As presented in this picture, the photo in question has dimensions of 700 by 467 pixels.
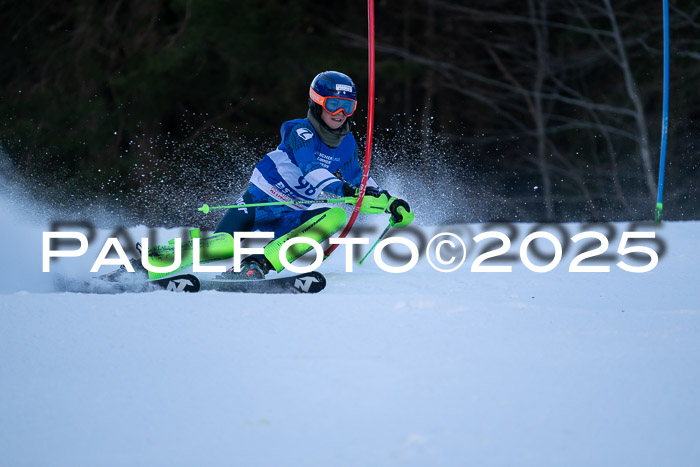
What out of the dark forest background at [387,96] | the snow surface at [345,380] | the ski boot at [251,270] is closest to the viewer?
the snow surface at [345,380]

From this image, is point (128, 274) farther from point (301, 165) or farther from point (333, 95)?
point (333, 95)

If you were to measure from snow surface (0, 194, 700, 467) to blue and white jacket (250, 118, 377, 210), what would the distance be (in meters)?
0.98

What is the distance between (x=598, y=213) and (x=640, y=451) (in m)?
12.8

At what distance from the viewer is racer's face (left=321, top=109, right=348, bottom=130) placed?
4863mm

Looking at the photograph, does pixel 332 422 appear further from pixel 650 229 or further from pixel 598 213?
pixel 598 213

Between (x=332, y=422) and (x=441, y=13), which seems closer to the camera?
(x=332, y=422)

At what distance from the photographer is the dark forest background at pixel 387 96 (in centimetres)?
1277

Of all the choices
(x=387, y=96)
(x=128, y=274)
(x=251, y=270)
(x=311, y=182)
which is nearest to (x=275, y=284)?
(x=251, y=270)

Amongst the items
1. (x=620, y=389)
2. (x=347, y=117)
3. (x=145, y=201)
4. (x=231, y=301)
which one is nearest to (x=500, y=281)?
(x=347, y=117)

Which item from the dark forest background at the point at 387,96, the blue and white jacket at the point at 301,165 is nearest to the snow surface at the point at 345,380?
the blue and white jacket at the point at 301,165

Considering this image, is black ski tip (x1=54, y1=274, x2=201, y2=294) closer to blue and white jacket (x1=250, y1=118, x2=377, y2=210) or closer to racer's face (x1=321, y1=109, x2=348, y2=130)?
blue and white jacket (x1=250, y1=118, x2=377, y2=210)

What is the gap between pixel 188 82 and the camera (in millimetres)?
13148

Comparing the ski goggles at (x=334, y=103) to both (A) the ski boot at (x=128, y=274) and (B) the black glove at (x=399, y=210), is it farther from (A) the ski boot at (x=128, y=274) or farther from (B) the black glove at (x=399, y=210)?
(A) the ski boot at (x=128, y=274)

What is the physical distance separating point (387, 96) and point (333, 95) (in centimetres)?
1057
